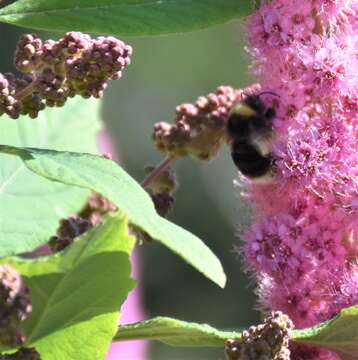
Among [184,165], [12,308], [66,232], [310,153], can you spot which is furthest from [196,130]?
[184,165]

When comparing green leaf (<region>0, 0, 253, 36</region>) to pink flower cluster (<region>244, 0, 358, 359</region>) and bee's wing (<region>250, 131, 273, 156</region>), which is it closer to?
pink flower cluster (<region>244, 0, 358, 359</region>)

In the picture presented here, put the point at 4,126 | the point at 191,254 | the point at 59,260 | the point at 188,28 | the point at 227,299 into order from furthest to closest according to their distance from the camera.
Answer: the point at 227,299 → the point at 4,126 → the point at 188,28 → the point at 59,260 → the point at 191,254

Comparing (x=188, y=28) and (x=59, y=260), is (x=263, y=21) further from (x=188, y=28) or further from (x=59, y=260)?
(x=59, y=260)

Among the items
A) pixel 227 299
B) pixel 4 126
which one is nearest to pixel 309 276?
pixel 4 126

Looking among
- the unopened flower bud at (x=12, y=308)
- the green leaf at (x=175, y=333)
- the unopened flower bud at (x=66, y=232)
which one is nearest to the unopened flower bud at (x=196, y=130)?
the unopened flower bud at (x=66, y=232)

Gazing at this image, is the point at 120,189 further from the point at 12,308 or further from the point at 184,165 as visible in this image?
the point at 184,165

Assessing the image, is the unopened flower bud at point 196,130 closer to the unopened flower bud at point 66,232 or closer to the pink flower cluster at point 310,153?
the pink flower cluster at point 310,153
